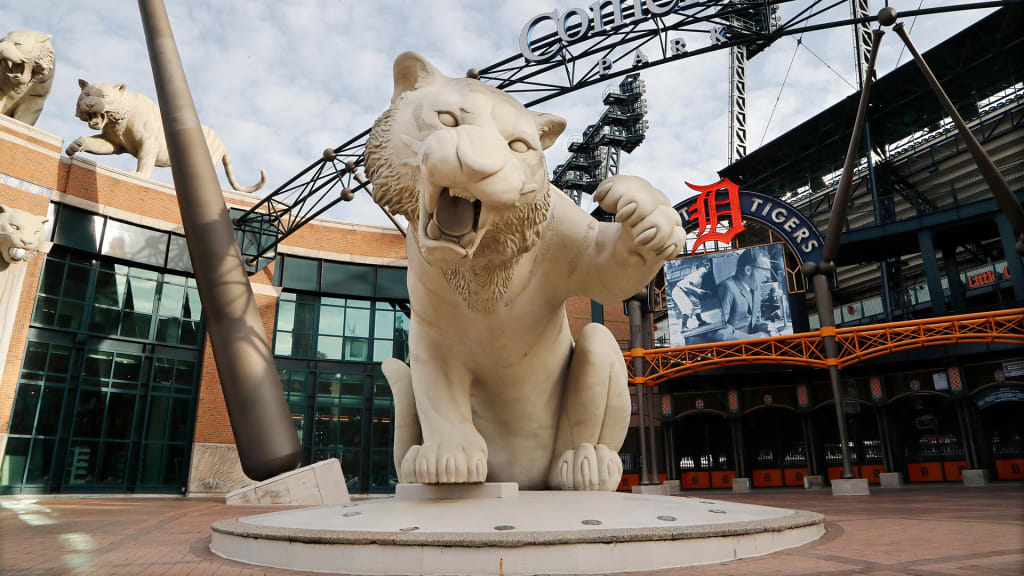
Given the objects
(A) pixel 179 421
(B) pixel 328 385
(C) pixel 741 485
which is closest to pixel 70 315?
(A) pixel 179 421

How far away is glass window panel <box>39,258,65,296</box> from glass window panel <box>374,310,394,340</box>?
7728 mm

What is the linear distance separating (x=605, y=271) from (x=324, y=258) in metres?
16.3

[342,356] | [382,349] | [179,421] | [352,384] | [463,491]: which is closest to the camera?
[463,491]

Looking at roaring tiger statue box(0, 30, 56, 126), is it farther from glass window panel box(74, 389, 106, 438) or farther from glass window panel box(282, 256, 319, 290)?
glass window panel box(282, 256, 319, 290)

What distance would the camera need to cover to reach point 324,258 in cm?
1773

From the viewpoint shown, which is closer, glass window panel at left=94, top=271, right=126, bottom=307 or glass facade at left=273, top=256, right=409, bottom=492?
glass window panel at left=94, top=271, right=126, bottom=307

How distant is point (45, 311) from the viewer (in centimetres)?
1368

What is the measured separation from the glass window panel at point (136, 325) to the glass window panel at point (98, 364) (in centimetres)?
66

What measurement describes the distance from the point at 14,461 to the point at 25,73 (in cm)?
818

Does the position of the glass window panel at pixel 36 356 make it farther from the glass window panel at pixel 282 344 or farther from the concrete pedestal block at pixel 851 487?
the concrete pedestal block at pixel 851 487

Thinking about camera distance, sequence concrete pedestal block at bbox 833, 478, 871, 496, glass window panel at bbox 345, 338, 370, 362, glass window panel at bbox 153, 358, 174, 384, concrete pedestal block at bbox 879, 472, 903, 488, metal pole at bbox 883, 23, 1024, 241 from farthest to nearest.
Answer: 1. glass window panel at bbox 345, 338, 370, 362
2. glass window panel at bbox 153, 358, 174, 384
3. concrete pedestal block at bbox 879, 472, 903, 488
4. concrete pedestal block at bbox 833, 478, 871, 496
5. metal pole at bbox 883, 23, 1024, 241

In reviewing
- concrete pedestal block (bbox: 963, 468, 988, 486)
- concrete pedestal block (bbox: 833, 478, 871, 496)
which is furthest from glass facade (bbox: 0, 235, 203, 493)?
concrete pedestal block (bbox: 963, 468, 988, 486)

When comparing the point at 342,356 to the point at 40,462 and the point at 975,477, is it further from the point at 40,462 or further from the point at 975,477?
the point at 975,477

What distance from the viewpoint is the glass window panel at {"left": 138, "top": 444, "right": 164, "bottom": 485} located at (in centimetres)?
1448
